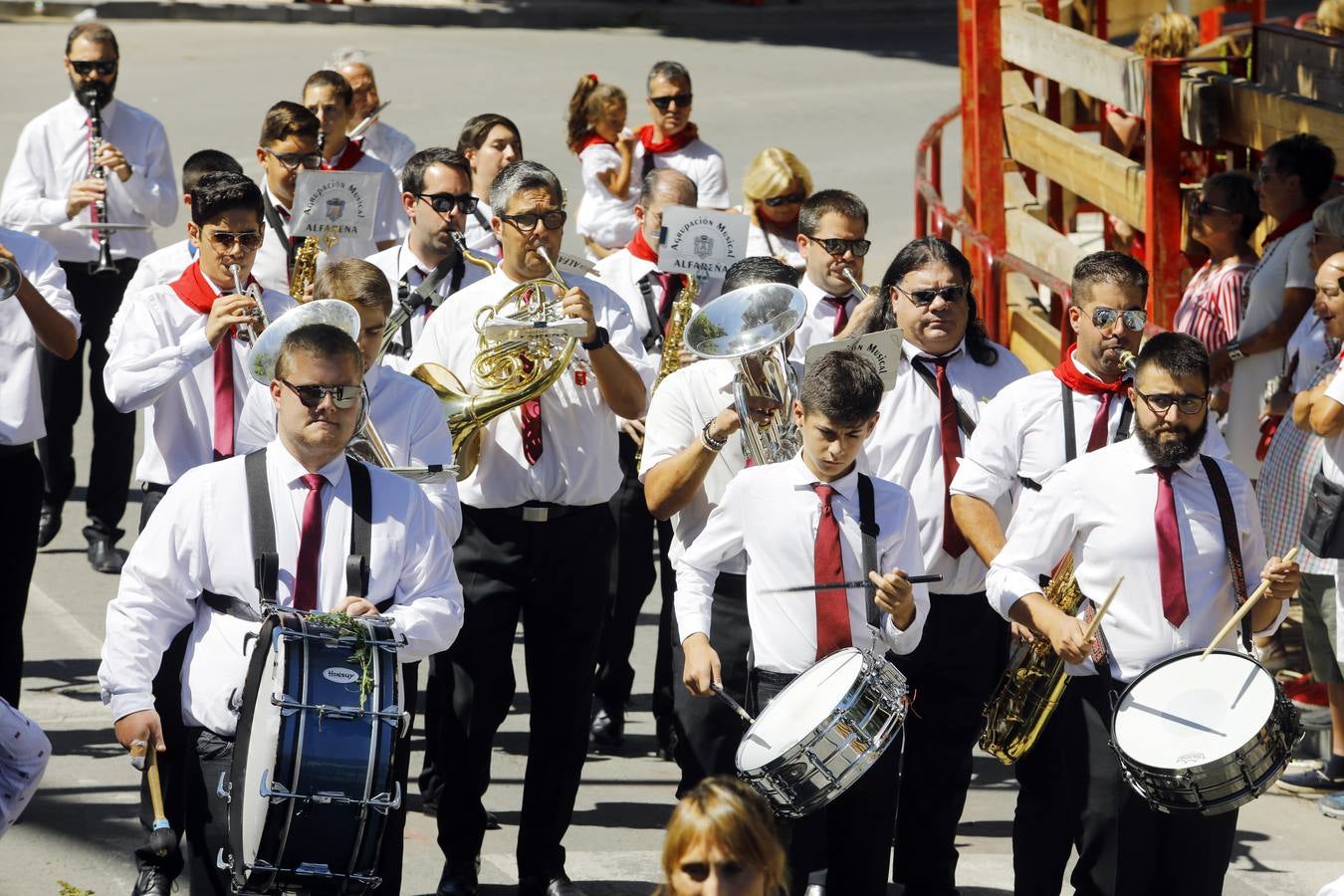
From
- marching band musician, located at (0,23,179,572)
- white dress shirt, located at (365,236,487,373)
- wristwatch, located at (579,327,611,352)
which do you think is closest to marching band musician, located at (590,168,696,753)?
white dress shirt, located at (365,236,487,373)

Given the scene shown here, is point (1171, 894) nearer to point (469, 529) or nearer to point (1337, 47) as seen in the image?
point (469, 529)

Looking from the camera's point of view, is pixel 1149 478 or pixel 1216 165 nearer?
pixel 1149 478

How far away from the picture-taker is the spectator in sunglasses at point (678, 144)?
1072 cm

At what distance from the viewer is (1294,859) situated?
22.6 feet

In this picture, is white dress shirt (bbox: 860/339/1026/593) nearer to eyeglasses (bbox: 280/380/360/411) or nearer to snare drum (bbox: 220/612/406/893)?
eyeglasses (bbox: 280/380/360/411)

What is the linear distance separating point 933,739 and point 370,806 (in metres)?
2.16

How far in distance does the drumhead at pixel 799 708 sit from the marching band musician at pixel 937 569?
0.98 metres

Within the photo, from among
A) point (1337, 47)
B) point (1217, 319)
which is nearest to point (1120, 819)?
point (1217, 319)

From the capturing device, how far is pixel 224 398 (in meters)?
6.54

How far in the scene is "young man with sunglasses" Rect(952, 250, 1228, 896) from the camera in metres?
5.94

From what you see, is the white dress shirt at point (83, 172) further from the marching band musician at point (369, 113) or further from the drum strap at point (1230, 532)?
the drum strap at point (1230, 532)

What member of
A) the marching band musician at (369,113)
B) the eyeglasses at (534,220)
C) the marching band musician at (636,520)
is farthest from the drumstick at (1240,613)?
the marching band musician at (369,113)

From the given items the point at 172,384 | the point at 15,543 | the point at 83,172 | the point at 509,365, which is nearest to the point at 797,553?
the point at 509,365

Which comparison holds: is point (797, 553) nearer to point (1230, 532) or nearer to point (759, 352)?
point (759, 352)
